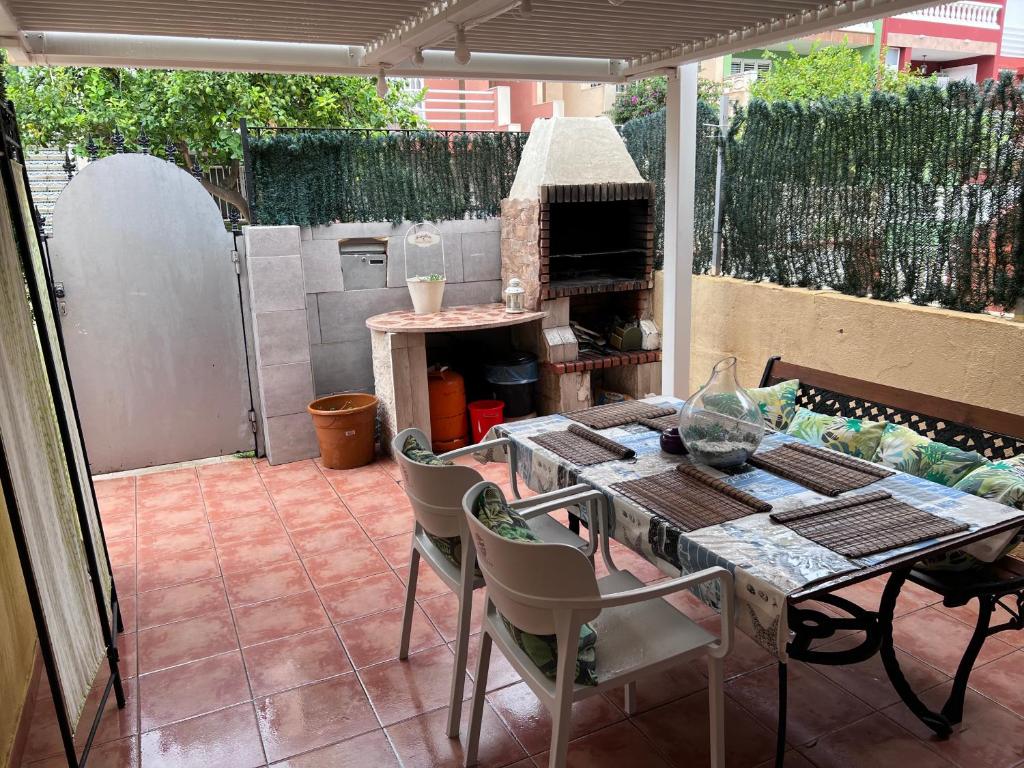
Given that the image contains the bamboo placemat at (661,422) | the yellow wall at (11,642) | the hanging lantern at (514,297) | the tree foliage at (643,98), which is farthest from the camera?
the tree foliage at (643,98)

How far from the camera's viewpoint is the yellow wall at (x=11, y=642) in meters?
2.39

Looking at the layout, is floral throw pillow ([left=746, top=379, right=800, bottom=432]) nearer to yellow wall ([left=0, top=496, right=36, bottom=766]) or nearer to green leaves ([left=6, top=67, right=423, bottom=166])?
yellow wall ([left=0, top=496, right=36, bottom=766])

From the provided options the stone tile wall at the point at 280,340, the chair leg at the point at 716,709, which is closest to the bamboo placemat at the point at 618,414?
the chair leg at the point at 716,709

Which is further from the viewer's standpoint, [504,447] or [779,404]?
[779,404]

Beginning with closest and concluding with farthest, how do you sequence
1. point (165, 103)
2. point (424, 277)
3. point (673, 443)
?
1. point (673, 443)
2. point (424, 277)
3. point (165, 103)

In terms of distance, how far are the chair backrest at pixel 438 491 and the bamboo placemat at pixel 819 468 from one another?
102 cm

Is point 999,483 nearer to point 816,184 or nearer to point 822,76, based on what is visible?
point 816,184

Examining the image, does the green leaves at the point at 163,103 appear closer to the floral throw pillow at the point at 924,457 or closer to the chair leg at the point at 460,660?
the chair leg at the point at 460,660

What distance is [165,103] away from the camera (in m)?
8.38

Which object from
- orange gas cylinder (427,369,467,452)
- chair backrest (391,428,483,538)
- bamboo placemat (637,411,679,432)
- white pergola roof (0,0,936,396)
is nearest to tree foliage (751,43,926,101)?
white pergola roof (0,0,936,396)

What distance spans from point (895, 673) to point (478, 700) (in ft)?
4.23

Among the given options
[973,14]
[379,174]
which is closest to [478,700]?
[379,174]

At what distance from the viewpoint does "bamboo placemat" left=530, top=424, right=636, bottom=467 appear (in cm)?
275

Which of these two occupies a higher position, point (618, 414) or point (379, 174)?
point (379, 174)
